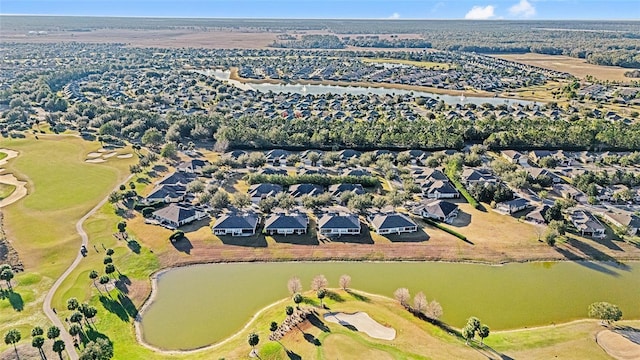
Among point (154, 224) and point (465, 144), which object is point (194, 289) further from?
point (465, 144)

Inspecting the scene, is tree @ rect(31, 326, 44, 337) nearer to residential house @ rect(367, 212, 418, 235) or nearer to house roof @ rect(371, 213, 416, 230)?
residential house @ rect(367, 212, 418, 235)

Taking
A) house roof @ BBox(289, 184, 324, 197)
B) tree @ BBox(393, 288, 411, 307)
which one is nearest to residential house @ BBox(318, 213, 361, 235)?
house roof @ BBox(289, 184, 324, 197)

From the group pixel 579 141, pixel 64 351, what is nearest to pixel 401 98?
pixel 579 141

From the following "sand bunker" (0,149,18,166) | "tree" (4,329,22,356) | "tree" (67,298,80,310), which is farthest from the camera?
"sand bunker" (0,149,18,166)

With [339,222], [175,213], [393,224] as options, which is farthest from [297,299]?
[175,213]

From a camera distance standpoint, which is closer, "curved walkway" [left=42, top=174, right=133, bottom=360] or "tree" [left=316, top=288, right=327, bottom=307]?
"curved walkway" [left=42, top=174, right=133, bottom=360]

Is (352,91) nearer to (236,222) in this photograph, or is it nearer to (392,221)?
(392,221)

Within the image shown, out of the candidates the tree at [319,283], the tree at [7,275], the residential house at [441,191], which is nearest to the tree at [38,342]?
the tree at [7,275]

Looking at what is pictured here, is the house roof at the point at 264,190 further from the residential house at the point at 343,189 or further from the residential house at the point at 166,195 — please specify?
the residential house at the point at 166,195
